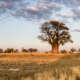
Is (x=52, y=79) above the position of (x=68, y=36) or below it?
below

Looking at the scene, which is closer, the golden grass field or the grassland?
the grassland

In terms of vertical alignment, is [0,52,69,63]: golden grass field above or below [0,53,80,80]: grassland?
above

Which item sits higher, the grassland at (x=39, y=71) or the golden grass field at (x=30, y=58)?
the golden grass field at (x=30, y=58)

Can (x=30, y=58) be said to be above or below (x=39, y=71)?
above

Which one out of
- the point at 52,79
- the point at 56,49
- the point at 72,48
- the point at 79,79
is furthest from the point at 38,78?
the point at 72,48

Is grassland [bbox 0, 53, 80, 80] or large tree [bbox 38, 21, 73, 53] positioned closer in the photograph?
grassland [bbox 0, 53, 80, 80]

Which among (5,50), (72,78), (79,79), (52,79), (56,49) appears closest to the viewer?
(52,79)

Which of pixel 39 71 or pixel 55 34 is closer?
pixel 39 71

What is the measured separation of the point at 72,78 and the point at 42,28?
52.7m

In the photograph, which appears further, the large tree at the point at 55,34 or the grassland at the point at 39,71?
the large tree at the point at 55,34

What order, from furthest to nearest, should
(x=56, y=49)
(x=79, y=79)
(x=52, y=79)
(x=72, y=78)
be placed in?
1. (x=56, y=49)
2. (x=79, y=79)
3. (x=72, y=78)
4. (x=52, y=79)

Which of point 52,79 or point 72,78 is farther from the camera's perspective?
point 72,78

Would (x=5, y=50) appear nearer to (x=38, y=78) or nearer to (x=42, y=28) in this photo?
(x=42, y=28)

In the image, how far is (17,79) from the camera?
502 inches
